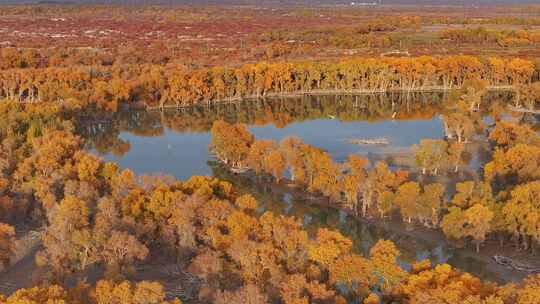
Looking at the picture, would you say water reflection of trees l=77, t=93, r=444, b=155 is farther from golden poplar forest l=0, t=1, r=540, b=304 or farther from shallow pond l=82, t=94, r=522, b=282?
golden poplar forest l=0, t=1, r=540, b=304

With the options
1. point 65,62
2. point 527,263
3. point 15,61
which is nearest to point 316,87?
point 65,62

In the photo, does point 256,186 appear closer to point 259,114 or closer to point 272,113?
point 259,114

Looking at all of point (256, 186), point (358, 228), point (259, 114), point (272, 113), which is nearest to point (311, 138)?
point (259, 114)

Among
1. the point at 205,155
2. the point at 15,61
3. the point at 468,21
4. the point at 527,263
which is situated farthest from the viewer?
the point at 468,21

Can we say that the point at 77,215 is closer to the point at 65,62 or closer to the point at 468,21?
the point at 65,62

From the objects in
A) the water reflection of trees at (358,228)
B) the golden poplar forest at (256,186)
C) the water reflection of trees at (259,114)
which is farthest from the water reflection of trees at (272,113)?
the water reflection of trees at (358,228)

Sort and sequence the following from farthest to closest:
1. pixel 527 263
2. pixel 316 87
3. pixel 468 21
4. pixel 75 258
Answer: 1. pixel 468 21
2. pixel 316 87
3. pixel 527 263
4. pixel 75 258

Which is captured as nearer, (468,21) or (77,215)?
(77,215)

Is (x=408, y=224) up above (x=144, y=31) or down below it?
below
